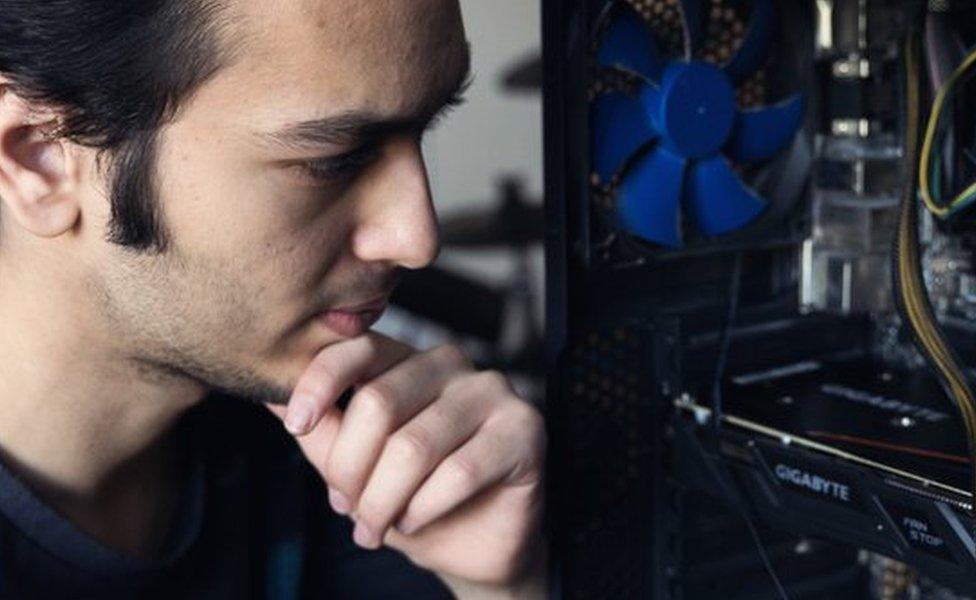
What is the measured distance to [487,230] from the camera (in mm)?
2158

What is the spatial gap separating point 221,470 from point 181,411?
0.09 meters

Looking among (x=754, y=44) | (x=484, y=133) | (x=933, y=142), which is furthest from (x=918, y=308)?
(x=484, y=133)

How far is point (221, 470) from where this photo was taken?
104 cm

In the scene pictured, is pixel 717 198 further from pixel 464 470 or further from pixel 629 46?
pixel 464 470

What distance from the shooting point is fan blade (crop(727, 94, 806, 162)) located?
2.60 ft

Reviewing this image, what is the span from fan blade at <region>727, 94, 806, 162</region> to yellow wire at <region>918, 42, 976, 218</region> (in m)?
0.11

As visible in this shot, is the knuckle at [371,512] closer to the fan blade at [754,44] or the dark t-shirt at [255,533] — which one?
the dark t-shirt at [255,533]

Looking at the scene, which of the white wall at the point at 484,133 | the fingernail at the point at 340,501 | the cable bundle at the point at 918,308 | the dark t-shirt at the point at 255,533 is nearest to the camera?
the cable bundle at the point at 918,308

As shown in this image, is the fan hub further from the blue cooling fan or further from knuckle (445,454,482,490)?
knuckle (445,454,482,490)

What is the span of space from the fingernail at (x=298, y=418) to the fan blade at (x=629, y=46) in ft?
1.02

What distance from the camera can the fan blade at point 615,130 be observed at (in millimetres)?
721

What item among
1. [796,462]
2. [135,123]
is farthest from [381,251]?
[796,462]

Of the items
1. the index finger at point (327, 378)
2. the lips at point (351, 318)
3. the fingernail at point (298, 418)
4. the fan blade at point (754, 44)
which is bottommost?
the fingernail at point (298, 418)

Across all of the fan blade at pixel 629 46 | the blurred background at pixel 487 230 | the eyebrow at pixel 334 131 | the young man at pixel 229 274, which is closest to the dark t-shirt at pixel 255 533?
the young man at pixel 229 274
